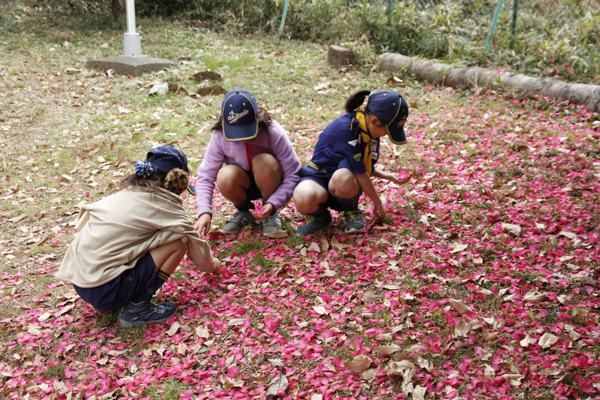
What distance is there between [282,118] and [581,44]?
4.27m

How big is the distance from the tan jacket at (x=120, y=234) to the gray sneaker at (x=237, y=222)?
3.30 ft

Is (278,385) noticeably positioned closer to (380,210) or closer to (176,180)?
(176,180)

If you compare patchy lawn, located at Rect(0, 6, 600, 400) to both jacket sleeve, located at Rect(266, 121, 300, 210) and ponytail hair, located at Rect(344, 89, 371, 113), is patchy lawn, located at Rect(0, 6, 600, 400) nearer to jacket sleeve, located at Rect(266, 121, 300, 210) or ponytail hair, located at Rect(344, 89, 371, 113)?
jacket sleeve, located at Rect(266, 121, 300, 210)

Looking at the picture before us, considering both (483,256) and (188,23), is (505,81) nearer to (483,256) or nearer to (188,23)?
(483,256)

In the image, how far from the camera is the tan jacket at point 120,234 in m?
2.40

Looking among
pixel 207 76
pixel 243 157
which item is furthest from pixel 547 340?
pixel 207 76

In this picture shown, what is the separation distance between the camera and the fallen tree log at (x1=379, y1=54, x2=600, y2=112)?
201 inches

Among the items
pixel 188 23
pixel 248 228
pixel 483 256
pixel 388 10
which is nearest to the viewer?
pixel 483 256

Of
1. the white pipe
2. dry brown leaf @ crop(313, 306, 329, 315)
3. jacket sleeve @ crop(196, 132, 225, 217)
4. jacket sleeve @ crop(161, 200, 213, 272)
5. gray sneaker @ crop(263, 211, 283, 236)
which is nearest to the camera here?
jacket sleeve @ crop(161, 200, 213, 272)

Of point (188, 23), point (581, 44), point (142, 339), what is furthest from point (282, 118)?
point (188, 23)

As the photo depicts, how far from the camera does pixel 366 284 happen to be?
114 inches

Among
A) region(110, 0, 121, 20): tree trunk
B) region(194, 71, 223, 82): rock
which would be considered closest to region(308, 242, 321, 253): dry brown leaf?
region(194, 71, 223, 82): rock

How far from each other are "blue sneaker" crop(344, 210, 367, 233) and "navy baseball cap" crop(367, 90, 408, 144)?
2.20ft

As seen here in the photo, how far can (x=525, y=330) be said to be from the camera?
2379 millimetres
